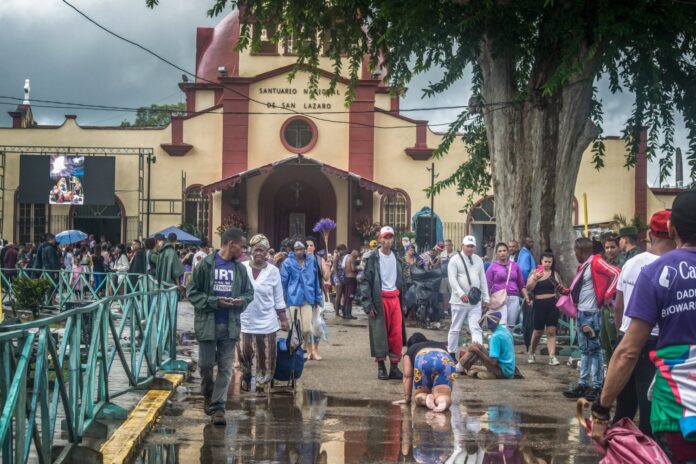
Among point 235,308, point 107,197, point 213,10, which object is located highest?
point 213,10

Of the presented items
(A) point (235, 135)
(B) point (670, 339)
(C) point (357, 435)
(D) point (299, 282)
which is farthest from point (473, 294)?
(A) point (235, 135)

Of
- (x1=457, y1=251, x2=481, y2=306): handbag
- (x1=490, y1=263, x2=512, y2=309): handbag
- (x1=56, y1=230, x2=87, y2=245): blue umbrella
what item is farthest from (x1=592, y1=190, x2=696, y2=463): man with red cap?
(x1=56, y1=230, x2=87, y2=245): blue umbrella

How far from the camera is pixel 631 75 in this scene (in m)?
19.1

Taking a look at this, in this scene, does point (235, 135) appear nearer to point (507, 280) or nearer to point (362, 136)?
point (362, 136)

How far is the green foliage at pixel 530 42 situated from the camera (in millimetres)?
16047

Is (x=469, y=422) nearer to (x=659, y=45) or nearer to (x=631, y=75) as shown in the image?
(x=659, y=45)

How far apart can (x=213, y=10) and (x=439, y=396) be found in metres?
12.2

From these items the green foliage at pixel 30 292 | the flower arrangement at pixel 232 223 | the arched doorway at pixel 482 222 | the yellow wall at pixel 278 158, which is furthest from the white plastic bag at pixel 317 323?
the arched doorway at pixel 482 222

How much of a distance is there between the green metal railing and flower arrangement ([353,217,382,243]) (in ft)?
72.7

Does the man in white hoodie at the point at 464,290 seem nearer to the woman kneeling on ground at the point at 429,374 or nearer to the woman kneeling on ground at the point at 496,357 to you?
the woman kneeling on ground at the point at 496,357

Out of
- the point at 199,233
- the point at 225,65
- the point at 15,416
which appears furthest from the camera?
the point at 225,65

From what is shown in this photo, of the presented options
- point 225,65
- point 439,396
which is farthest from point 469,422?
point 225,65

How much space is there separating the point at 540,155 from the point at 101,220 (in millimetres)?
22409

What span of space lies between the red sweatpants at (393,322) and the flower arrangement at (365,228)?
68.8 ft
